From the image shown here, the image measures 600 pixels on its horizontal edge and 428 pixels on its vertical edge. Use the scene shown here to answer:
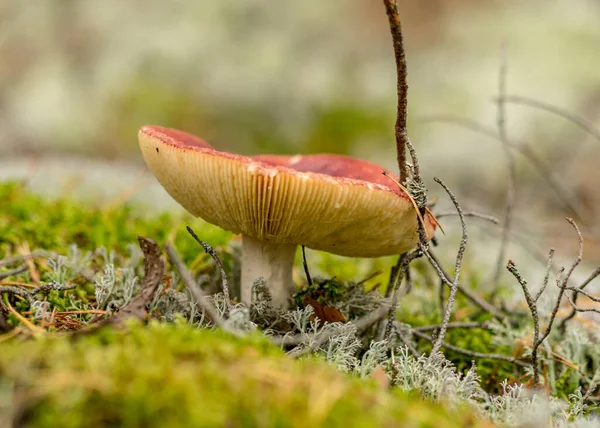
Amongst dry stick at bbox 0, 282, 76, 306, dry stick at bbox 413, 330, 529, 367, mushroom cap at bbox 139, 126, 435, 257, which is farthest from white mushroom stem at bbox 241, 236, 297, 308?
dry stick at bbox 0, 282, 76, 306

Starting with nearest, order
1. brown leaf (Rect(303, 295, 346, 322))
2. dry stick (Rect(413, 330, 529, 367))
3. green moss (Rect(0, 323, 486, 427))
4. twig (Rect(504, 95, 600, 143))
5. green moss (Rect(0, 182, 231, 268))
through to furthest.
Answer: green moss (Rect(0, 323, 486, 427)) → brown leaf (Rect(303, 295, 346, 322)) → dry stick (Rect(413, 330, 529, 367)) → twig (Rect(504, 95, 600, 143)) → green moss (Rect(0, 182, 231, 268))

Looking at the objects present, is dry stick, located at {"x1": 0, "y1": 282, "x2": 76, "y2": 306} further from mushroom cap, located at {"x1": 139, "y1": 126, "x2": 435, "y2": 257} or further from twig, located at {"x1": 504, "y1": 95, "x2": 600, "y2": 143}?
twig, located at {"x1": 504, "y1": 95, "x2": 600, "y2": 143}

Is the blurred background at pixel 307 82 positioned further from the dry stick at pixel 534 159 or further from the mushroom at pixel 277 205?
the mushroom at pixel 277 205

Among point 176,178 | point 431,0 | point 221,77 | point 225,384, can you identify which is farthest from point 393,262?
point 431,0

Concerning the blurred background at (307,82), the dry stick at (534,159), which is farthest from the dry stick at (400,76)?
the blurred background at (307,82)

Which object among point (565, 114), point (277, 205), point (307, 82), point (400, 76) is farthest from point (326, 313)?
point (307, 82)

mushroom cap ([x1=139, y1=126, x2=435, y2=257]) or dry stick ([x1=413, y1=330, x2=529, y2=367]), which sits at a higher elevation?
mushroom cap ([x1=139, y1=126, x2=435, y2=257])
